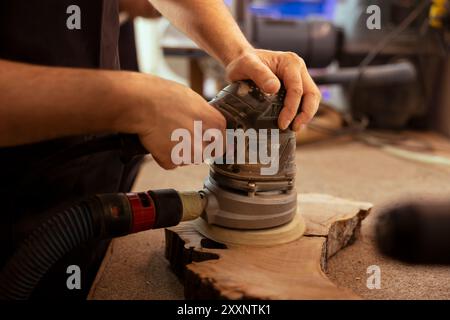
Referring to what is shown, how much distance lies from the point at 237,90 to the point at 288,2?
2080 mm

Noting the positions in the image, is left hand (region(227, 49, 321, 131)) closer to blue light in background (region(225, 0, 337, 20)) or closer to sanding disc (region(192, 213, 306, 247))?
sanding disc (region(192, 213, 306, 247))

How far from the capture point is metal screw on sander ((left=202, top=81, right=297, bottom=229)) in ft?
2.73

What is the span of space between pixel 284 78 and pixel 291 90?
0.13 ft

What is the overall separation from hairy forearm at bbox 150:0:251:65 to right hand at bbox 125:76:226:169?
28cm

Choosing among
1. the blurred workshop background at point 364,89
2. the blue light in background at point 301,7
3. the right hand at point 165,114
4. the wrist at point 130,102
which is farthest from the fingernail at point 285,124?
the blue light in background at point 301,7

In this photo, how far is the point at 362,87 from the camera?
7.75 feet

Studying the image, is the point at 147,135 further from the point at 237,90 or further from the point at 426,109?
the point at 426,109

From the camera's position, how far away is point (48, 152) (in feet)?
2.92

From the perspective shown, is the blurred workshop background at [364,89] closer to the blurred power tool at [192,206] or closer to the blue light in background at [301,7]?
the blue light in background at [301,7]

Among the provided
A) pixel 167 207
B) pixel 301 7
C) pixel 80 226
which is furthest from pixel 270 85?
pixel 301 7

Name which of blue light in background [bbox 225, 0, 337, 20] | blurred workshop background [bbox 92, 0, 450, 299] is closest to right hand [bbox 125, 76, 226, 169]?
blurred workshop background [bbox 92, 0, 450, 299]

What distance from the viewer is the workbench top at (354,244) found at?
2.89ft

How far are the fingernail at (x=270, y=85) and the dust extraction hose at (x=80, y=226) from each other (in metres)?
0.23
